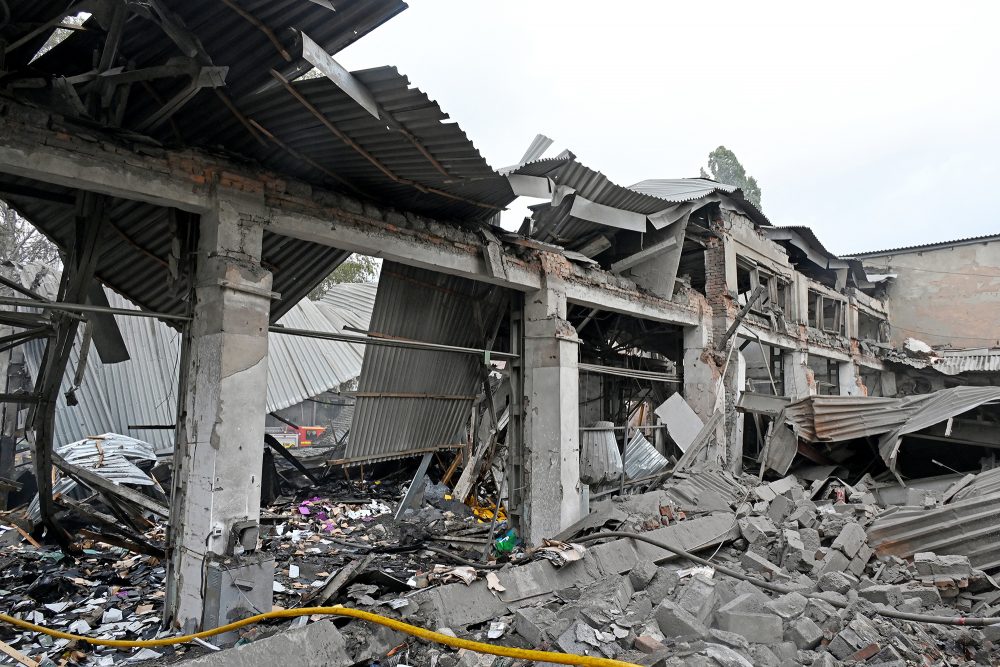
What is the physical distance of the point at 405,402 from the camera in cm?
898

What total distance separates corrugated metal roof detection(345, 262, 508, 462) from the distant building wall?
20.3 m

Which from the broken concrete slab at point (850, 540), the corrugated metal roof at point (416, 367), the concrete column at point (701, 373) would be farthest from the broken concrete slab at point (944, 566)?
the corrugated metal roof at point (416, 367)

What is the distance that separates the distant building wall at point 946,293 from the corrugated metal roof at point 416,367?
2033cm

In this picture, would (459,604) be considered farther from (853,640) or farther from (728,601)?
(853,640)

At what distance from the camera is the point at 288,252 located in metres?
6.79

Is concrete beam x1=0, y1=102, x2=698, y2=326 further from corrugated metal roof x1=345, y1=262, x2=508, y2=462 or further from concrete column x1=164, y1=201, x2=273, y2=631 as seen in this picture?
corrugated metal roof x1=345, y1=262, x2=508, y2=462

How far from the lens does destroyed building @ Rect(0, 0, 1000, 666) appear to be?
4238 millimetres

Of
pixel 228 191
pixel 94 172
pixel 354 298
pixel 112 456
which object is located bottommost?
pixel 112 456

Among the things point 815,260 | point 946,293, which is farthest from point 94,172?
point 946,293

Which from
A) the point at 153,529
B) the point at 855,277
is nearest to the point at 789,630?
the point at 153,529

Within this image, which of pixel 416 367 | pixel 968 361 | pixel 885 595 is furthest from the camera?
pixel 968 361

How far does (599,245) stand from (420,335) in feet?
9.82

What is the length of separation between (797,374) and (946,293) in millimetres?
12305

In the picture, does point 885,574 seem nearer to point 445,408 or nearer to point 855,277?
point 445,408
